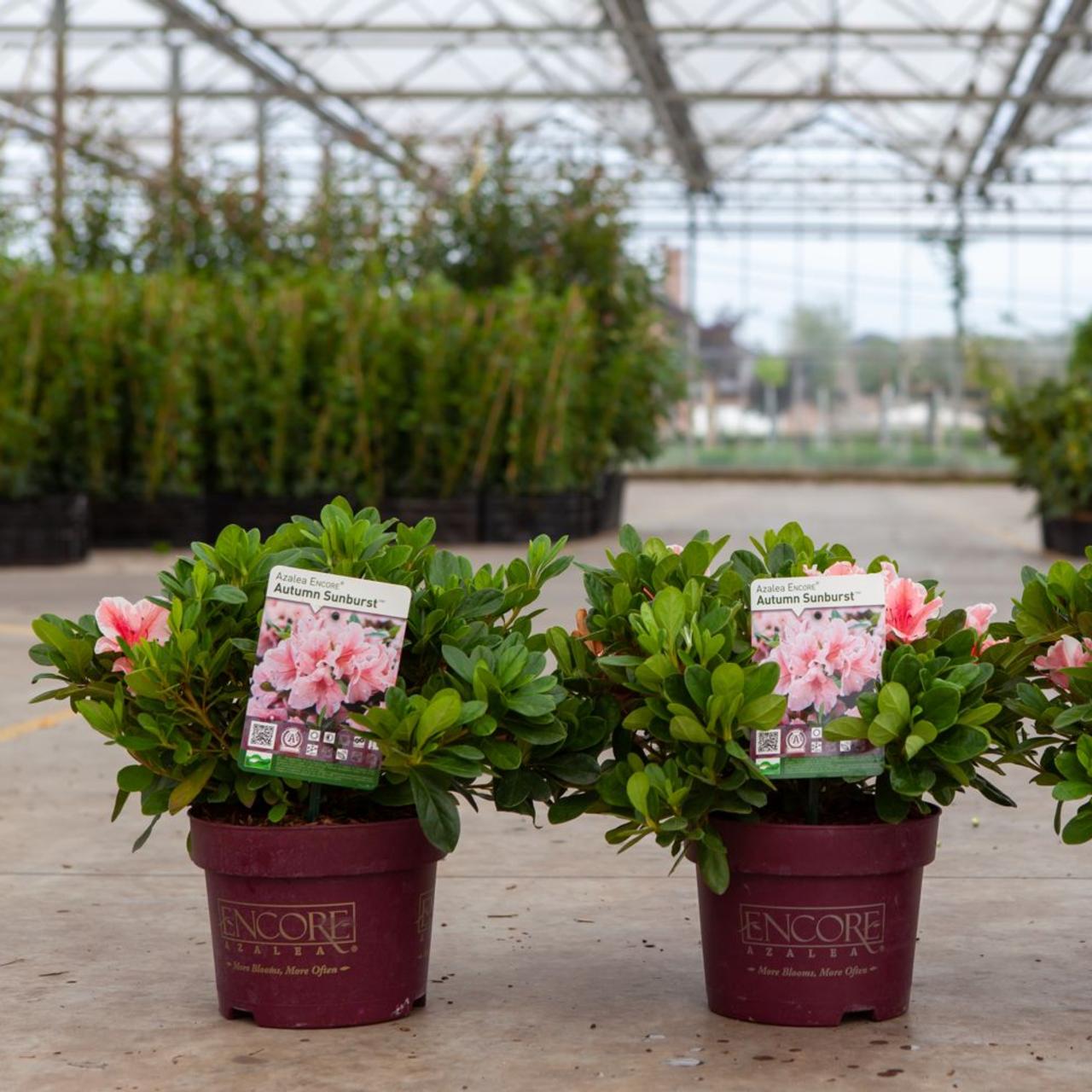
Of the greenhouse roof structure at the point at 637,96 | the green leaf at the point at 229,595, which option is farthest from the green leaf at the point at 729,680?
the greenhouse roof structure at the point at 637,96

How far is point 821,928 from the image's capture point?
8.18 feet

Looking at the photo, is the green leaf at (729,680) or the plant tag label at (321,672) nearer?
the green leaf at (729,680)

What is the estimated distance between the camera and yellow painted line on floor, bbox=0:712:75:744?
5141 millimetres

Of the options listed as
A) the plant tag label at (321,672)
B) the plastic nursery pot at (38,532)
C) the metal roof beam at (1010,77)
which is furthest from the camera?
the metal roof beam at (1010,77)

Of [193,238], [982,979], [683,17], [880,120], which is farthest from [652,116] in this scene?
[982,979]

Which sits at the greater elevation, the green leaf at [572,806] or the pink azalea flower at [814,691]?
the pink azalea flower at [814,691]

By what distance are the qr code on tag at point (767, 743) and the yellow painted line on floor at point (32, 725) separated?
321 centimetres

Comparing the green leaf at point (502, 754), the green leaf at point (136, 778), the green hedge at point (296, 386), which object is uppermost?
the green hedge at point (296, 386)

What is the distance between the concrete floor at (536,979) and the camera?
2340 mm

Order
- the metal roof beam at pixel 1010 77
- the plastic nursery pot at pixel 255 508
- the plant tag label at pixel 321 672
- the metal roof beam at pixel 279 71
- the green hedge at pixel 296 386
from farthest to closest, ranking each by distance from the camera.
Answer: the metal roof beam at pixel 1010 77, the metal roof beam at pixel 279 71, the plastic nursery pot at pixel 255 508, the green hedge at pixel 296 386, the plant tag label at pixel 321 672

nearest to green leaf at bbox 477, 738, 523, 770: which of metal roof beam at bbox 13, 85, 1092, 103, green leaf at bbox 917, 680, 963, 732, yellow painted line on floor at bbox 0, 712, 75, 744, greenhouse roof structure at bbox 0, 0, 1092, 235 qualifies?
green leaf at bbox 917, 680, 963, 732

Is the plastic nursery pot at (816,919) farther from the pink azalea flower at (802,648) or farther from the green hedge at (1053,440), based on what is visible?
the green hedge at (1053,440)

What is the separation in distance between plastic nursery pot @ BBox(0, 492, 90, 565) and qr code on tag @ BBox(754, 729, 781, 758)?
336 inches

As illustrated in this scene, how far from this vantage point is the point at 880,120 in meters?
24.1
